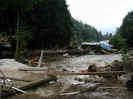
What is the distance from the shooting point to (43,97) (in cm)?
684

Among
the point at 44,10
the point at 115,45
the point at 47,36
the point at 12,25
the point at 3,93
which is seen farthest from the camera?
the point at 115,45

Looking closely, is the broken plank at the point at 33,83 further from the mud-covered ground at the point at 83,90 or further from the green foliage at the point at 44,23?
the green foliage at the point at 44,23

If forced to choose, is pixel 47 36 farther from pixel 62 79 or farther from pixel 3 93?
pixel 3 93

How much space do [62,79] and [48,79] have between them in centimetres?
102

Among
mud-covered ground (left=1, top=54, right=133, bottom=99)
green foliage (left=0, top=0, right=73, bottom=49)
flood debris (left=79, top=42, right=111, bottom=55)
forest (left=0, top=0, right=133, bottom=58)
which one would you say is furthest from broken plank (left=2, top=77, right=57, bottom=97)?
flood debris (left=79, top=42, right=111, bottom=55)

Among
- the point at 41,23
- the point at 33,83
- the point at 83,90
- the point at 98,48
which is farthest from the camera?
the point at 98,48

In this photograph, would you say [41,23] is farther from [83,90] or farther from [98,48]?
[83,90]

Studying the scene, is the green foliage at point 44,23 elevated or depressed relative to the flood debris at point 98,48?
elevated

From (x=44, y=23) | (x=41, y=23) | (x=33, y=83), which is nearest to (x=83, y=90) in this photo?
(x=33, y=83)

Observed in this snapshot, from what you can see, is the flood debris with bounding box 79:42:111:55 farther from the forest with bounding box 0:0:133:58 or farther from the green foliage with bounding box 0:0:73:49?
the green foliage with bounding box 0:0:73:49

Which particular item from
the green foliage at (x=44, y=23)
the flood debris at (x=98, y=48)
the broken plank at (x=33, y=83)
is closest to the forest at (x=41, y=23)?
the green foliage at (x=44, y=23)

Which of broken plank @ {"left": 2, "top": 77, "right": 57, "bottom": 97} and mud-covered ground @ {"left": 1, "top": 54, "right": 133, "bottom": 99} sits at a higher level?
broken plank @ {"left": 2, "top": 77, "right": 57, "bottom": 97}

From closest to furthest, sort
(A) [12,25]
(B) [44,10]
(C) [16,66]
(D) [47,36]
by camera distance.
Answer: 1. (C) [16,66]
2. (A) [12,25]
3. (B) [44,10]
4. (D) [47,36]

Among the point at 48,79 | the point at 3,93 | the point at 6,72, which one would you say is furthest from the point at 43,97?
the point at 6,72
